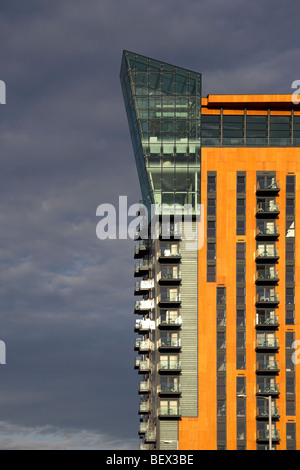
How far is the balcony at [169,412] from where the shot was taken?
133m

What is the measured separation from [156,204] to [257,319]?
21475 mm

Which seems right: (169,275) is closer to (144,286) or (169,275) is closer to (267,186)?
(144,286)

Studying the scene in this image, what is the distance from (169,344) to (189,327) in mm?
3614

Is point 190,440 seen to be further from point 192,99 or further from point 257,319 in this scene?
point 192,99

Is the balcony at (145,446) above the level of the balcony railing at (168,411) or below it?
below

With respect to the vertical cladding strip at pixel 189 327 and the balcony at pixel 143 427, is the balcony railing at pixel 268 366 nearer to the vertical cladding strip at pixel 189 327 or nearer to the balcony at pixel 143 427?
the vertical cladding strip at pixel 189 327

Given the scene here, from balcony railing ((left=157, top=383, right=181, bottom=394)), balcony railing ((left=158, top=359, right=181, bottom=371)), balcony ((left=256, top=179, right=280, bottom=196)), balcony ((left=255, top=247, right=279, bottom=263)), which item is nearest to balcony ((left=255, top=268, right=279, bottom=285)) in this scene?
balcony ((left=255, top=247, right=279, bottom=263))

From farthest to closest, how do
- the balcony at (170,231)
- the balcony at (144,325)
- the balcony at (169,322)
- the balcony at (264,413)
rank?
the balcony at (144,325), the balcony at (170,231), the balcony at (169,322), the balcony at (264,413)

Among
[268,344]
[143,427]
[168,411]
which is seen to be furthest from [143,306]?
[268,344]

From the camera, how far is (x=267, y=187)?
452ft

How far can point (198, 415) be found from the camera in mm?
133125

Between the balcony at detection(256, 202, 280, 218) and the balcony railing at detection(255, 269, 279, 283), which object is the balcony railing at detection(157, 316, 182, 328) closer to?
the balcony railing at detection(255, 269, 279, 283)

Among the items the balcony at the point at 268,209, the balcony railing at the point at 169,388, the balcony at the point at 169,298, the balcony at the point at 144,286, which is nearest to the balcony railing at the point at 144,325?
the balcony at the point at 144,286

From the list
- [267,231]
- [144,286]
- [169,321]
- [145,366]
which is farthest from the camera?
[144,286]
